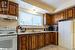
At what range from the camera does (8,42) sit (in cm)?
335

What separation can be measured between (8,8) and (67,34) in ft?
10.2

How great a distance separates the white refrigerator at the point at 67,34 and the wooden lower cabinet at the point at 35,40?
64 cm

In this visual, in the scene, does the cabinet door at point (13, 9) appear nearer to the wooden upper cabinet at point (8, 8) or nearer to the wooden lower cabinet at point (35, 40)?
the wooden upper cabinet at point (8, 8)

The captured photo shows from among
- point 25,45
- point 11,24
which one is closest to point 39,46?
point 25,45

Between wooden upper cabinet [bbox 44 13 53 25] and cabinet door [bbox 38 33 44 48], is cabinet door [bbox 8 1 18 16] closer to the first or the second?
cabinet door [bbox 38 33 44 48]

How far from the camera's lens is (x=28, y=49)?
425cm

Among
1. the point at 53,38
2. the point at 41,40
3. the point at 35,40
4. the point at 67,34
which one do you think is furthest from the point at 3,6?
the point at 53,38

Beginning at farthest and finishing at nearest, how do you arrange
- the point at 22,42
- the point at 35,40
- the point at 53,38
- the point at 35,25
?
the point at 53,38 → the point at 35,25 → the point at 35,40 → the point at 22,42

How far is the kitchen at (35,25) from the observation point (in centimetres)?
357

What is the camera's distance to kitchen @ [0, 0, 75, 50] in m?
3.57

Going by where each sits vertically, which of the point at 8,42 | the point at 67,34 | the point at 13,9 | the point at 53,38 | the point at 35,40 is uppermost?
the point at 13,9

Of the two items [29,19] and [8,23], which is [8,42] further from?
[29,19]

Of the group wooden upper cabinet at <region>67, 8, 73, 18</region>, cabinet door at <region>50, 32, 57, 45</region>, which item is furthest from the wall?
wooden upper cabinet at <region>67, 8, 73, 18</region>

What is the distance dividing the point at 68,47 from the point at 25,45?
2.27 meters
